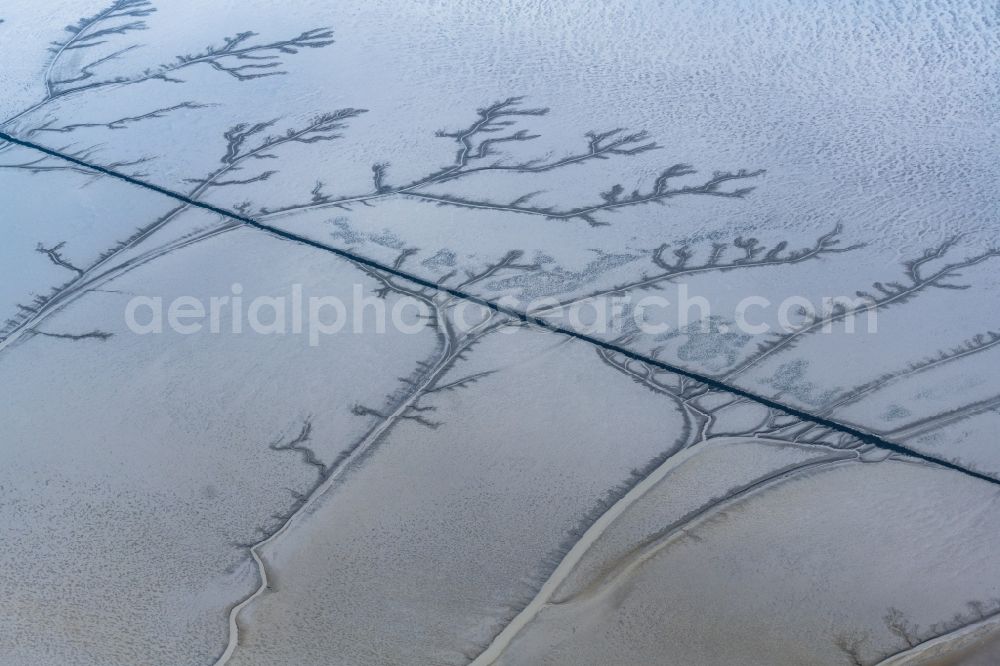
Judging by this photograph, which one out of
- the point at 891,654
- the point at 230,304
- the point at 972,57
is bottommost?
the point at 891,654

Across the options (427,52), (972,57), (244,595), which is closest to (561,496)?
(244,595)

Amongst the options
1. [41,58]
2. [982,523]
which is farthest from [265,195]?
[982,523]

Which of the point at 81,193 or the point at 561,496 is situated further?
the point at 81,193

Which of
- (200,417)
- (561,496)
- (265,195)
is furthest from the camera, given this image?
(265,195)

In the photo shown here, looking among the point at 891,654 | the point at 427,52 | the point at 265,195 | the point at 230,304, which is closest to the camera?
the point at 891,654

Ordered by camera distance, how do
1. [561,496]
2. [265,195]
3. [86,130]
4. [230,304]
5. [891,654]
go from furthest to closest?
[86,130] < [265,195] < [230,304] < [561,496] < [891,654]

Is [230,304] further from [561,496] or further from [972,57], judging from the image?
[972,57]

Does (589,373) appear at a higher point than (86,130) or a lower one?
lower

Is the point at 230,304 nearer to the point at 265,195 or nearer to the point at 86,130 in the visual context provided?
the point at 265,195

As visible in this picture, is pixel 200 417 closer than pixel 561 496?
No
